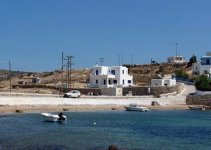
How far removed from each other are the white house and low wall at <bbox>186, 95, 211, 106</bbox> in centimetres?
1623

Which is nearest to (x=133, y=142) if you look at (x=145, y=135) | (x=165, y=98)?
(x=145, y=135)

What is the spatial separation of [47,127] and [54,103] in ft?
78.2

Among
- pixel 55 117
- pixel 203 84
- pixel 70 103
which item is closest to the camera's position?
pixel 55 117

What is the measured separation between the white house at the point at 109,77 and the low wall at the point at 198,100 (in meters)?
16.2

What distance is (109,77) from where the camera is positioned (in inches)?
3903

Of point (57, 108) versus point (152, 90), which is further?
point (152, 90)

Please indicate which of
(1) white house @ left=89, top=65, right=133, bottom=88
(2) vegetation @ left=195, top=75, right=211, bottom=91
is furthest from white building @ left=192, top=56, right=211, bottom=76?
(2) vegetation @ left=195, top=75, right=211, bottom=91

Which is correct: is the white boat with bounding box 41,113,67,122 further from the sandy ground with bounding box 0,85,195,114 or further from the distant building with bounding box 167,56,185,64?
the distant building with bounding box 167,56,185,64

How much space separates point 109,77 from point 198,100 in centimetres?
1958

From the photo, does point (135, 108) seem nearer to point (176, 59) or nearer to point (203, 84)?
point (203, 84)

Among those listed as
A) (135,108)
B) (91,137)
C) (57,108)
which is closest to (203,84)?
(135,108)

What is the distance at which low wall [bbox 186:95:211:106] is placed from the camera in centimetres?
8906

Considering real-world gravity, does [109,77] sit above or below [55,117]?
above

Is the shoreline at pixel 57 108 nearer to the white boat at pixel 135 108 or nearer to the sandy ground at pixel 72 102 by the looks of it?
the sandy ground at pixel 72 102
